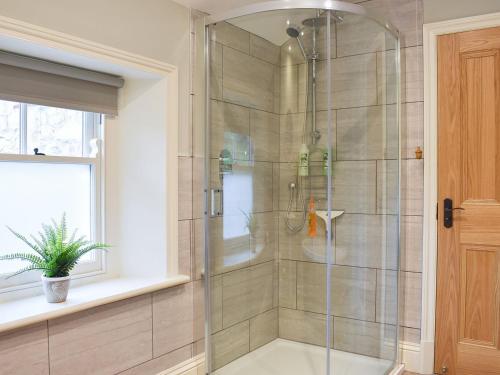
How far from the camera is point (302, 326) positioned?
224 cm

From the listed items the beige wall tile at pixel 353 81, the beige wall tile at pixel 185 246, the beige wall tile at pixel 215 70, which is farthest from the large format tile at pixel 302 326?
→ the beige wall tile at pixel 215 70

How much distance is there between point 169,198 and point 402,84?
1491 mm

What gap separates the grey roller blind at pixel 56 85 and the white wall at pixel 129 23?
8.3 inches

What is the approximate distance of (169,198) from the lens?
2.28 meters

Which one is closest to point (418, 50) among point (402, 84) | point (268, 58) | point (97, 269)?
point (402, 84)

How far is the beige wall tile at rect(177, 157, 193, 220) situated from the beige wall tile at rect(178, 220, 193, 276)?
0.13ft

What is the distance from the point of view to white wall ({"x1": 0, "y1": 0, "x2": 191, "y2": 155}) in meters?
1.73

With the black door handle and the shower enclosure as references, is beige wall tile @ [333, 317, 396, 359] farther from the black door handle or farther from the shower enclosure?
the black door handle

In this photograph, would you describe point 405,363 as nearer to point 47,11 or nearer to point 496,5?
point 496,5

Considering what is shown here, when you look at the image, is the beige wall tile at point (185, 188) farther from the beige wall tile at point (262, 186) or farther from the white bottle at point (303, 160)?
the white bottle at point (303, 160)

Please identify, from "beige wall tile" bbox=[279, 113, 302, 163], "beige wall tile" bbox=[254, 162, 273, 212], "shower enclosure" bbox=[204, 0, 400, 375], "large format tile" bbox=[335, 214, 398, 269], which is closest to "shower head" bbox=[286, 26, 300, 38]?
"shower enclosure" bbox=[204, 0, 400, 375]

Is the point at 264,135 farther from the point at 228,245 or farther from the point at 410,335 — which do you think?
the point at 410,335

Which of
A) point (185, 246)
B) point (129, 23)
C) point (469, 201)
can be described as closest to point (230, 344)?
point (185, 246)

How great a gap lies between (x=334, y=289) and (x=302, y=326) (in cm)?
26
